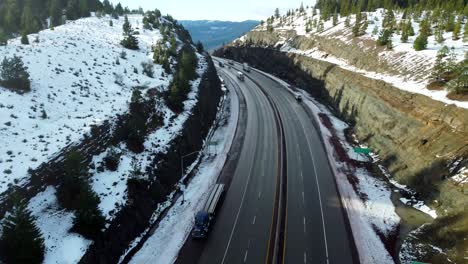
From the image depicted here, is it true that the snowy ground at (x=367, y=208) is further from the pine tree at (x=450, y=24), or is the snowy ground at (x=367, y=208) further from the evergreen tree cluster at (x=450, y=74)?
the pine tree at (x=450, y=24)

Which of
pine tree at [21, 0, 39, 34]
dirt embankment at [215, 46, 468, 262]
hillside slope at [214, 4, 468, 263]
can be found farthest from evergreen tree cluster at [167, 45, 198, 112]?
dirt embankment at [215, 46, 468, 262]

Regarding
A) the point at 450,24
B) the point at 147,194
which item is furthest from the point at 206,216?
the point at 450,24

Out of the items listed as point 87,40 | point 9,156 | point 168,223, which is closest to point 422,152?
point 168,223

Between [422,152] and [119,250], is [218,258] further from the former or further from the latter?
[422,152]

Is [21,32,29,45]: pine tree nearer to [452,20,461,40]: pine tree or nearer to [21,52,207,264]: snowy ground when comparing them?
[21,52,207,264]: snowy ground

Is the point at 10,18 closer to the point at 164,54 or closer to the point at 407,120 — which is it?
the point at 164,54

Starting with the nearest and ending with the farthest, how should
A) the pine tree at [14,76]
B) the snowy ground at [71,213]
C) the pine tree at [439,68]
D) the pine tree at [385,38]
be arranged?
the snowy ground at [71,213], the pine tree at [14,76], the pine tree at [439,68], the pine tree at [385,38]

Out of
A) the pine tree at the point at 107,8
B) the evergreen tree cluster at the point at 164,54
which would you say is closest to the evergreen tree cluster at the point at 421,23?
the evergreen tree cluster at the point at 164,54
